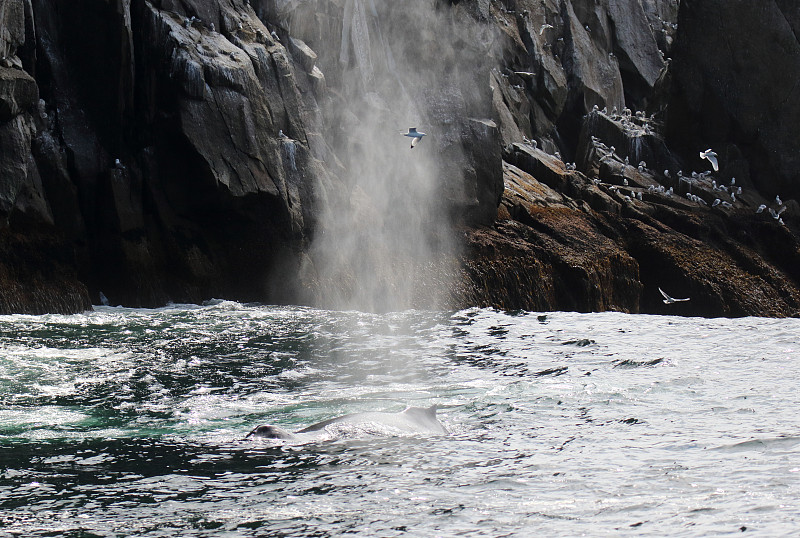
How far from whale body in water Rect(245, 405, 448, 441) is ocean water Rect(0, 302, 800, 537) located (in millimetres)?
186

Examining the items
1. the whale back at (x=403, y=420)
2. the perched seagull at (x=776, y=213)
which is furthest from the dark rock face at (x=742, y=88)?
the whale back at (x=403, y=420)

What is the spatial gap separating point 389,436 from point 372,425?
14.5 inches

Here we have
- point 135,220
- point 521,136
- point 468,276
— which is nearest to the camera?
point 135,220

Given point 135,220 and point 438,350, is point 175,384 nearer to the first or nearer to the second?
point 438,350

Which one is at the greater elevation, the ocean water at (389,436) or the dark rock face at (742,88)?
the dark rock face at (742,88)

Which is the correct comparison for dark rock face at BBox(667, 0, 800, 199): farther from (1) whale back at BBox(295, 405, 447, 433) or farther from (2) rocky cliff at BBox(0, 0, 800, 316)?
(1) whale back at BBox(295, 405, 447, 433)

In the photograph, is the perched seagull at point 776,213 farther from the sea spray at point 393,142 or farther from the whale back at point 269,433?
the whale back at point 269,433

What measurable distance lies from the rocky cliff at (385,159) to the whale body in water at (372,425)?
13.8 meters

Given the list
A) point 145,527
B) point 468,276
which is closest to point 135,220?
point 468,276

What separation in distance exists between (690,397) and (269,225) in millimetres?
16514

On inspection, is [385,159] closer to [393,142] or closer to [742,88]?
[393,142]

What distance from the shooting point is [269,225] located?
27516 millimetres

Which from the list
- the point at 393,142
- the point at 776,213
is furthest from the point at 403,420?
the point at 776,213

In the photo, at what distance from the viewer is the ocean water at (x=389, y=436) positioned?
8.09 metres
